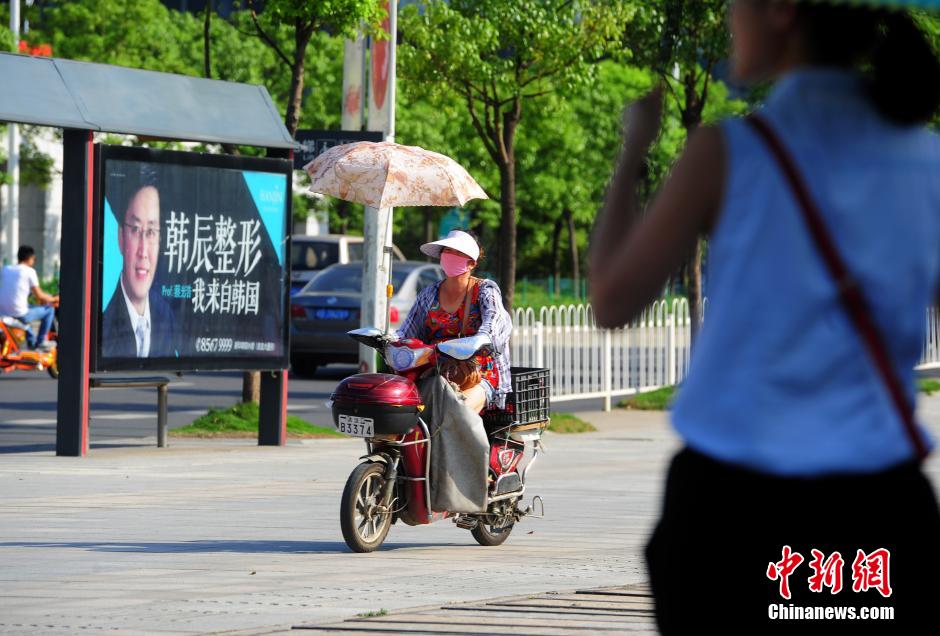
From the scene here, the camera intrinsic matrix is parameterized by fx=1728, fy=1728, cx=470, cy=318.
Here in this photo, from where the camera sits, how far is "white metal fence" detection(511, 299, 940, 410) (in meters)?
18.5

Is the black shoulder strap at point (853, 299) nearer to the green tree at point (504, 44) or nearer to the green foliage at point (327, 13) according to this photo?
the green foliage at point (327, 13)

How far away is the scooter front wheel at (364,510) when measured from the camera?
822 cm

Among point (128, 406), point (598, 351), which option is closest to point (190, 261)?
point (128, 406)

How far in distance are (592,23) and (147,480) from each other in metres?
9.02

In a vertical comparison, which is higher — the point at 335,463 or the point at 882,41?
the point at 882,41

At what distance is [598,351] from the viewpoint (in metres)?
19.9

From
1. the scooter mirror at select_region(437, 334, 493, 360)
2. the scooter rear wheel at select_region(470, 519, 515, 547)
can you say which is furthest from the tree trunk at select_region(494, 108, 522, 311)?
the scooter mirror at select_region(437, 334, 493, 360)

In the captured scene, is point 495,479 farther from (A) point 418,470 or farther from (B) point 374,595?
(B) point 374,595

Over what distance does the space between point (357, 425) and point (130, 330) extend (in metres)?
5.49

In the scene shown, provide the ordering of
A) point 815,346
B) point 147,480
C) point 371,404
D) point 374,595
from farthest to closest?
point 147,480 → point 371,404 → point 374,595 → point 815,346

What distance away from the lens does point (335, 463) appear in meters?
13.3

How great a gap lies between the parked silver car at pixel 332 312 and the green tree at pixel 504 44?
13.8 ft

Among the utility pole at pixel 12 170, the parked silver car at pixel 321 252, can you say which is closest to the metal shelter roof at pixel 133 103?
the parked silver car at pixel 321 252

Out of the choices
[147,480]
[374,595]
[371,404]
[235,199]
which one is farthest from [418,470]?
[235,199]
